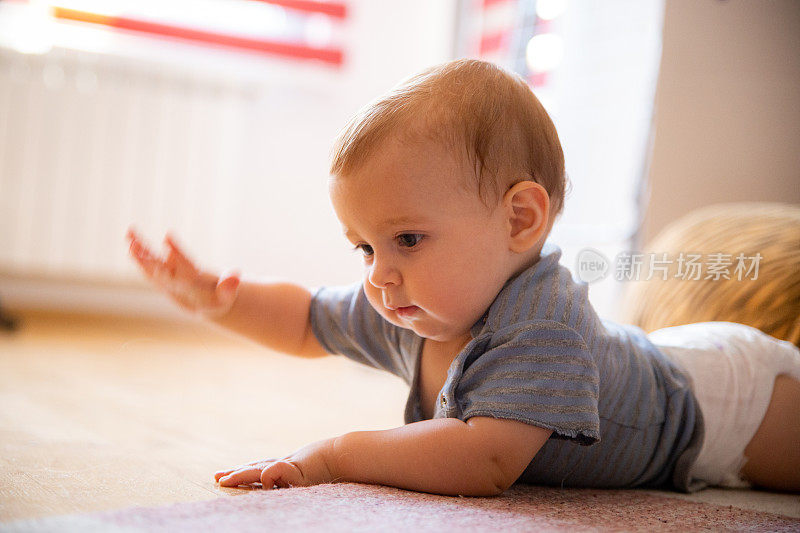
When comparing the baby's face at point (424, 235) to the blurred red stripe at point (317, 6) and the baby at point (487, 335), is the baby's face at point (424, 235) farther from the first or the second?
the blurred red stripe at point (317, 6)

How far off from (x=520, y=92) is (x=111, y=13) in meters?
1.81

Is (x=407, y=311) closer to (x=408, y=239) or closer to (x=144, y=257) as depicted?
(x=408, y=239)

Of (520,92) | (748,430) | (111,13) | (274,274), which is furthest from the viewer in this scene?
(274,274)

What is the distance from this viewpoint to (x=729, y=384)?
0.77 meters

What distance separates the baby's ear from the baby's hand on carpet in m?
0.23

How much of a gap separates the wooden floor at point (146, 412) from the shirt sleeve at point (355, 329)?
129 mm

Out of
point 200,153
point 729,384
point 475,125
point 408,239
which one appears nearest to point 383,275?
point 408,239

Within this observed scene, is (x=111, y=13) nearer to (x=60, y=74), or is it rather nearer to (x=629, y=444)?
(x=60, y=74)

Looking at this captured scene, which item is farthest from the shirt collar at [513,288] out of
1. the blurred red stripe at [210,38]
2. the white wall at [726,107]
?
the blurred red stripe at [210,38]

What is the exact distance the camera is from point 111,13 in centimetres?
212

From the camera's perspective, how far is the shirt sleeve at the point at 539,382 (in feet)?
1.92

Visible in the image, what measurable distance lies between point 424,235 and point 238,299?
0.25m

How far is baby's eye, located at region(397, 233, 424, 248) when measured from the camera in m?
0.62

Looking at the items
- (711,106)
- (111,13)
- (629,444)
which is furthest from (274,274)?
(629,444)
